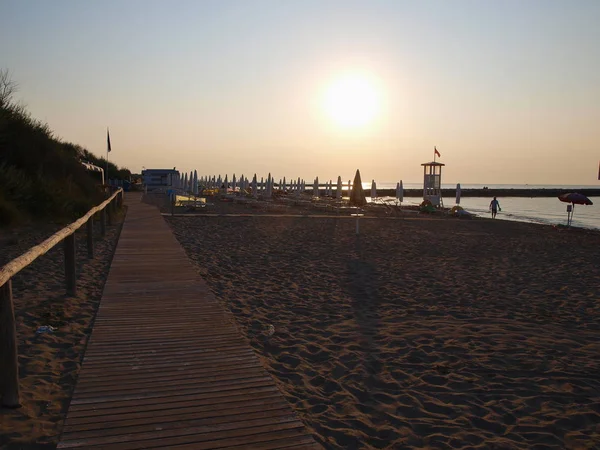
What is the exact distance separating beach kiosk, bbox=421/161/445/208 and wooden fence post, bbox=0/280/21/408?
2730 centimetres

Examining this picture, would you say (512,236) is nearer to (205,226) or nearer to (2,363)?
(205,226)

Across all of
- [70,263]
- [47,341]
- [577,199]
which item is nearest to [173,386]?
[47,341]

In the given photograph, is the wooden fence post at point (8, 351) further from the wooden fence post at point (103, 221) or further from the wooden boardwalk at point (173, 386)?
the wooden fence post at point (103, 221)

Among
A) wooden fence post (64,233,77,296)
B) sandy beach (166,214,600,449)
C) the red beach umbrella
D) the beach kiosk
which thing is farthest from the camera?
the beach kiosk

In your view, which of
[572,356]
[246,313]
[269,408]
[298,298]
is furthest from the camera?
[298,298]

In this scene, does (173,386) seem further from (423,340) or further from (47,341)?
(423,340)

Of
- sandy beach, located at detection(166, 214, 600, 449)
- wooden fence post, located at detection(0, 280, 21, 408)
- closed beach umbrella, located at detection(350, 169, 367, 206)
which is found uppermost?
closed beach umbrella, located at detection(350, 169, 367, 206)

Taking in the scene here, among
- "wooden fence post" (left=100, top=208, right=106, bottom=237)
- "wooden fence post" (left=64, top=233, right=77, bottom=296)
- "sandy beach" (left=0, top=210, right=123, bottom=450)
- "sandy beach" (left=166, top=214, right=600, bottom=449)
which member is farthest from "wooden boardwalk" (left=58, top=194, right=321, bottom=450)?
"wooden fence post" (left=100, top=208, right=106, bottom=237)

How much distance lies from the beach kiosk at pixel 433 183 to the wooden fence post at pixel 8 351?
89.6 feet

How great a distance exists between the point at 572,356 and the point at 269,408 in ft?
10.4

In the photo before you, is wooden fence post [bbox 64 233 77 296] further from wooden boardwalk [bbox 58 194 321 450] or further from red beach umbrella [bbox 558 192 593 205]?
red beach umbrella [bbox 558 192 593 205]

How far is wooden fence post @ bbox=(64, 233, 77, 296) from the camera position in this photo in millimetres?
5843

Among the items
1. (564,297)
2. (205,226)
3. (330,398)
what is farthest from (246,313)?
(205,226)

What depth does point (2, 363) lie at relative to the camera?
120 inches
